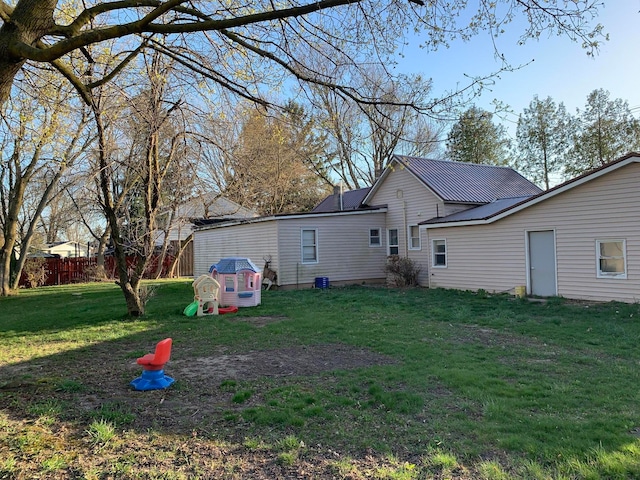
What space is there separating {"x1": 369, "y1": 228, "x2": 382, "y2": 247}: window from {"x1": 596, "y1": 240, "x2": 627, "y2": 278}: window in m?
9.09

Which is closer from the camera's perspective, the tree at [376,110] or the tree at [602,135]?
the tree at [376,110]

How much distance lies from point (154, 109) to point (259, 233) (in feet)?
32.4

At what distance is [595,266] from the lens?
11.7 meters

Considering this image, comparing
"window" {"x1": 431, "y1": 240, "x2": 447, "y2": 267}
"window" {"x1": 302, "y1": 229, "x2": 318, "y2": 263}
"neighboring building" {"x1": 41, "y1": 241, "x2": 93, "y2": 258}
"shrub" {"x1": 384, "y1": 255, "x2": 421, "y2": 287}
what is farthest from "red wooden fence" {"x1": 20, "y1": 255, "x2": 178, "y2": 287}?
"neighboring building" {"x1": 41, "y1": 241, "x2": 93, "y2": 258}

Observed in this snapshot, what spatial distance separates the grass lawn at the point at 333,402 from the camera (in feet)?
10.6

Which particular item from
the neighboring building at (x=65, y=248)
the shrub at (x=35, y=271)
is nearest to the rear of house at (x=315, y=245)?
the shrub at (x=35, y=271)

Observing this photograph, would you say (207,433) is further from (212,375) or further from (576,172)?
Result: (576,172)

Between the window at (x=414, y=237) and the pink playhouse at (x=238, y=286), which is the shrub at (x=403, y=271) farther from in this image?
the pink playhouse at (x=238, y=286)

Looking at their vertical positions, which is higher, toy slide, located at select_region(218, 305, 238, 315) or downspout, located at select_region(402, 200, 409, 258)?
downspout, located at select_region(402, 200, 409, 258)

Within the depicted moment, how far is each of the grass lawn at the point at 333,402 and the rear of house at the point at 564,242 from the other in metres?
2.74

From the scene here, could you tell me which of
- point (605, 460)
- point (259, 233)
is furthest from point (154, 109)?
point (259, 233)

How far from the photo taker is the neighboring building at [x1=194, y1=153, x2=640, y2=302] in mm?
11352

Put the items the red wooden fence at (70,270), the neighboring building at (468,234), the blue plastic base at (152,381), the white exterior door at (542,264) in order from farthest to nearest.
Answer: the red wooden fence at (70,270), the white exterior door at (542,264), the neighboring building at (468,234), the blue plastic base at (152,381)

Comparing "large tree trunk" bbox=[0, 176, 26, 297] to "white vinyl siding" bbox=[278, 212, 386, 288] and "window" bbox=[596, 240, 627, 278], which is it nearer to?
"white vinyl siding" bbox=[278, 212, 386, 288]
